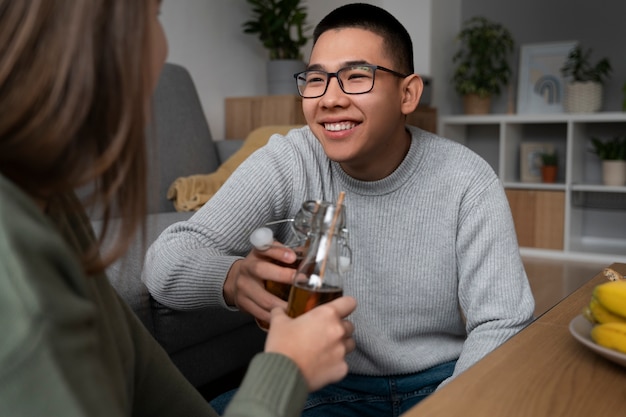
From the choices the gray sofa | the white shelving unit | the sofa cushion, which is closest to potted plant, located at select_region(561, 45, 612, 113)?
the white shelving unit

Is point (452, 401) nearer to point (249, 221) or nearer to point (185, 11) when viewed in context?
point (249, 221)

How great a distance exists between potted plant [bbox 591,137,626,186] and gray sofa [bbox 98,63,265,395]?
8.05ft

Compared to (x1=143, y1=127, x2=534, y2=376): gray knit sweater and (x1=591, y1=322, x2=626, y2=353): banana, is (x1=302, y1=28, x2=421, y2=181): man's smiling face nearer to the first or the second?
(x1=143, y1=127, x2=534, y2=376): gray knit sweater

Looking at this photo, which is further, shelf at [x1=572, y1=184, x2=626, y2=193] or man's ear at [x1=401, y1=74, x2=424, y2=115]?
shelf at [x1=572, y1=184, x2=626, y2=193]

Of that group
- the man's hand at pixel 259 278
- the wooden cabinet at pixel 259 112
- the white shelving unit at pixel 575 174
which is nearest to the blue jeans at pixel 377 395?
the man's hand at pixel 259 278

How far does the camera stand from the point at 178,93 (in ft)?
9.30

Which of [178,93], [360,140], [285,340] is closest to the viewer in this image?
[285,340]

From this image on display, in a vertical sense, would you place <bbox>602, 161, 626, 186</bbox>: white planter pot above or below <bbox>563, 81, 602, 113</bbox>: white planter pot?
below

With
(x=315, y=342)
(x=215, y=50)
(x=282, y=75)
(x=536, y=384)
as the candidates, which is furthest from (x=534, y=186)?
(x=315, y=342)

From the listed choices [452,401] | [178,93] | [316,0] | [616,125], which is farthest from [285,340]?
[616,125]

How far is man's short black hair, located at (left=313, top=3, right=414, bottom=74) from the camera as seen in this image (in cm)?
131

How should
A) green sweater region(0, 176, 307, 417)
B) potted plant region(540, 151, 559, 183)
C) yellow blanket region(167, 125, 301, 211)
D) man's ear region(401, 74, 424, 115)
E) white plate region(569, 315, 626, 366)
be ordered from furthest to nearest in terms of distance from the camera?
potted plant region(540, 151, 559, 183) < yellow blanket region(167, 125, 301, 211) < man's ear region(401, 74, 424, 115) < white plate region(569, 315, 626, 366) < green sweater region(0, 176, 307, 417)

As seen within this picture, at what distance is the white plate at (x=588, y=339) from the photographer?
2.44 ft

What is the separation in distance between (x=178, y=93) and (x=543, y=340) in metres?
2.24
